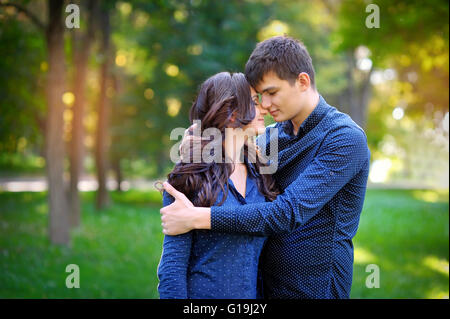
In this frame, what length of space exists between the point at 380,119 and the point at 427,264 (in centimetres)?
2025

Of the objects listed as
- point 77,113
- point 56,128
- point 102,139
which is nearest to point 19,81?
point 77,113

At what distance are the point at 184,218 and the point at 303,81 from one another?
3.66ft

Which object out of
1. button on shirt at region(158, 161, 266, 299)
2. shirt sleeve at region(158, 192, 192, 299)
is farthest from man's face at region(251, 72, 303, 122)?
shirt sleeve at region(158, 192, 192, 299)

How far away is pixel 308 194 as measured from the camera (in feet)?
7.47

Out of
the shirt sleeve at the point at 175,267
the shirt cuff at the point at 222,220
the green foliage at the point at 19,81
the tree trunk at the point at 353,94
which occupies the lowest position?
the shirt sleeve at the point at 175,267

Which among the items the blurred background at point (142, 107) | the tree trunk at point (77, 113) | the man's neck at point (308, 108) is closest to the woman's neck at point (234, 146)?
the man's neck at point (308, 108)

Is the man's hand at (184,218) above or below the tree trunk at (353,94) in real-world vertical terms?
below

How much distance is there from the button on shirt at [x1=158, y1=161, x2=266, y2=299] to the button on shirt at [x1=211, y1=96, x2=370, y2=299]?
172 mm

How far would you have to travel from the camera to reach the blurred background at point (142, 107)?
7660 millimetres

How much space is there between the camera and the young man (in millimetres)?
2201

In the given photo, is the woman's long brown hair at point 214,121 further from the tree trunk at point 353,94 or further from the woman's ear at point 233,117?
the tree trunk at point 353,94
